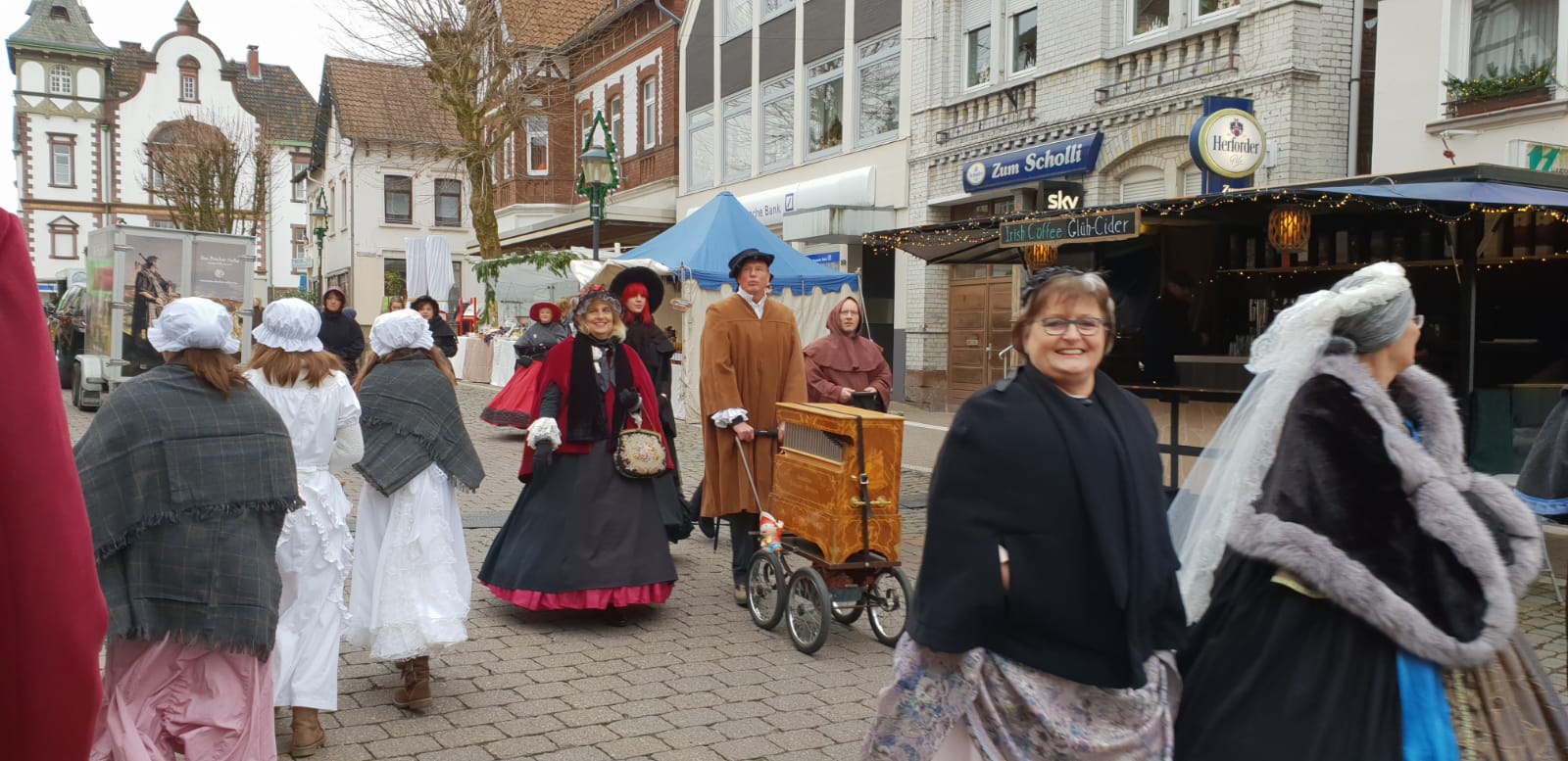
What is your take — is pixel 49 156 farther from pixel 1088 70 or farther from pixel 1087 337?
pixel 1087 337

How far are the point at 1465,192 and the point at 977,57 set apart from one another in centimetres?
1161

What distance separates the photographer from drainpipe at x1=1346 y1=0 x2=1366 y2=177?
45.2ft

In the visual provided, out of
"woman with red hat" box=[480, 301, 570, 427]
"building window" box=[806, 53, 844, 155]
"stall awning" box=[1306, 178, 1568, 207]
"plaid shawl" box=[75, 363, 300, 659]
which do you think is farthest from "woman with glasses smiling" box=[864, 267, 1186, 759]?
"building window" box=[806, 53, 844, 155]

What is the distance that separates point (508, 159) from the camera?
123ft

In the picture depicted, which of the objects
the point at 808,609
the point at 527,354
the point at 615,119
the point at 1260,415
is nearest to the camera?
the point at 1260,415

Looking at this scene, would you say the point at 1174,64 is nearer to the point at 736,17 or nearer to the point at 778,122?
the point at 778,122

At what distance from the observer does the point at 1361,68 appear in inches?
549

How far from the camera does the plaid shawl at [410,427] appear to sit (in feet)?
17.5

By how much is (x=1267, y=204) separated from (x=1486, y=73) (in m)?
3.41

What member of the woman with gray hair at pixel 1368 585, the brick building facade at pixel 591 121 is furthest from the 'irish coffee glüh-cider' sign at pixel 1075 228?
the brick building facade at pixel 591 121

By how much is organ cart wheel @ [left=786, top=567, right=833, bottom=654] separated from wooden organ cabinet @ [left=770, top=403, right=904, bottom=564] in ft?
0.46

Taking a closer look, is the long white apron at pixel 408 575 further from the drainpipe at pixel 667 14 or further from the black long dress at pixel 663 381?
the drainpipe at pixel 667 14

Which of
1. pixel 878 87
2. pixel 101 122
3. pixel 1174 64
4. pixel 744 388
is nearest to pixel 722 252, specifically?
pixel 1174 64

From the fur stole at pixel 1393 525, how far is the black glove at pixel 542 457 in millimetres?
3998
